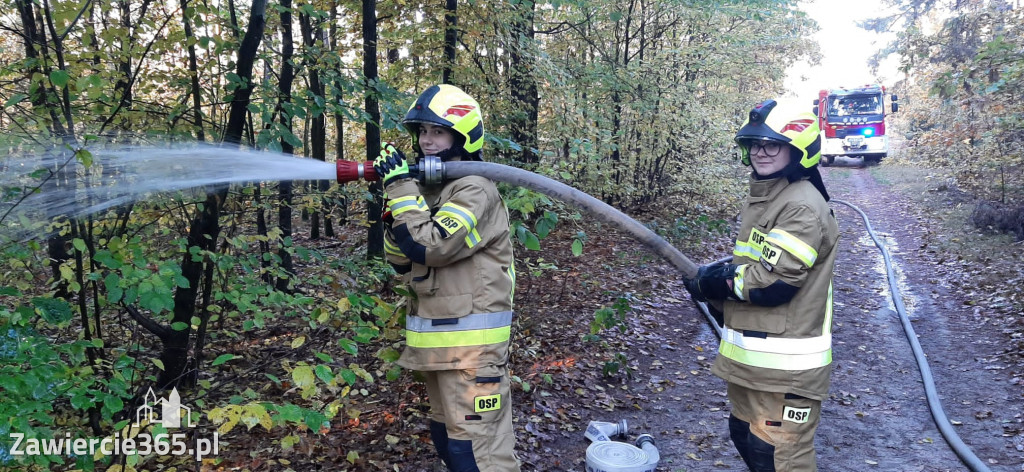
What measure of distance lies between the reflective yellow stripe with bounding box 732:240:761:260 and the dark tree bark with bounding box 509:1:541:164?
17.8 ft

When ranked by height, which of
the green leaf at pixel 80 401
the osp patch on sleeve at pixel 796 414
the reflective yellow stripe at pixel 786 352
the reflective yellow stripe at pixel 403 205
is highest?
the reflective yellow stripe at pixel 403 205

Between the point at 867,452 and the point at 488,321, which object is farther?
the point at 867,452

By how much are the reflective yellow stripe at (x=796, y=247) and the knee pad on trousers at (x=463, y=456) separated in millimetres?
2039

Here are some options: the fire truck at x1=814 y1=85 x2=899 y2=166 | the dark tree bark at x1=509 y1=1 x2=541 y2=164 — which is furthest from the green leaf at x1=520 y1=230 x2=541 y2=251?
the fire truck at x1=814 y1=85 x2=899 y2=166

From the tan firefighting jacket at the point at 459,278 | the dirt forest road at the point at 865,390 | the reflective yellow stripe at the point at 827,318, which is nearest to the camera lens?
Answer: the tan firefighting jacket at the point at 459,278

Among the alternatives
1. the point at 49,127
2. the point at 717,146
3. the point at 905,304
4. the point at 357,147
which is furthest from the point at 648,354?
the point at 717,146

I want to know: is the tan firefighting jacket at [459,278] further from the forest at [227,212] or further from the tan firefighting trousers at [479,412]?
the forest at [227,212]

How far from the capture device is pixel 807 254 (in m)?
3.23

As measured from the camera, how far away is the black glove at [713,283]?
139 inches

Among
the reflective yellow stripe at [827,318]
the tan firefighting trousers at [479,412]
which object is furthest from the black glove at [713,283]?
the tan firefighting trousers at [479,412]

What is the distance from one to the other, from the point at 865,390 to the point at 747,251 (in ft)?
13.0

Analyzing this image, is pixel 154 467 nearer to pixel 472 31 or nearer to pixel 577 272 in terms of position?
pixel 472 31

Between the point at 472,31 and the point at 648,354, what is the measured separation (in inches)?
194
